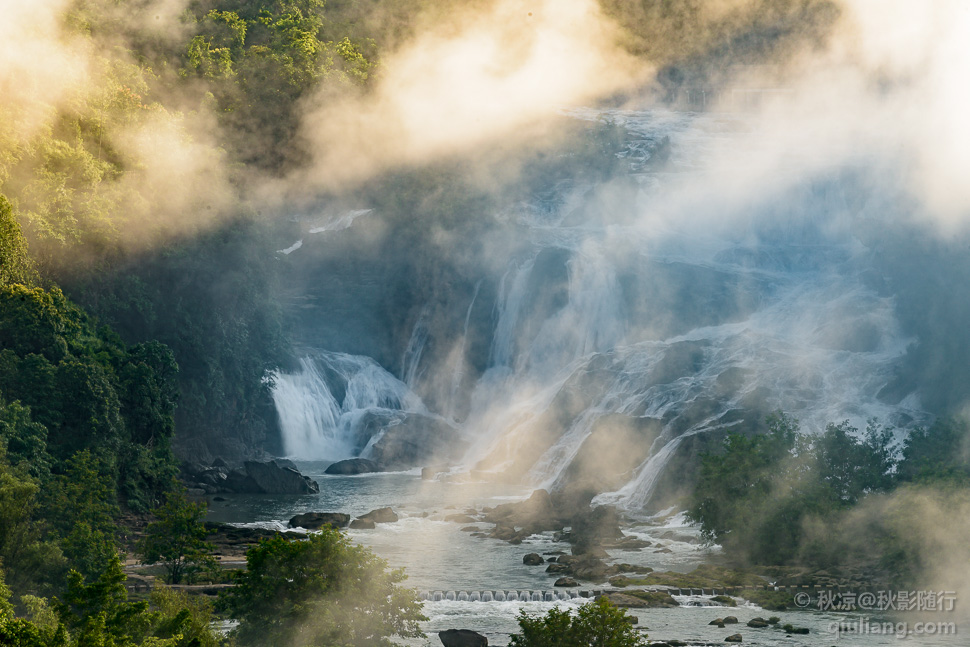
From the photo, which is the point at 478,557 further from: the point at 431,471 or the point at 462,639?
the point at 431,471

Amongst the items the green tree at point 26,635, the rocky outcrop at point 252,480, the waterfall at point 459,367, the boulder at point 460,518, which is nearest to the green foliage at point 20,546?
the green tree at point 26,635

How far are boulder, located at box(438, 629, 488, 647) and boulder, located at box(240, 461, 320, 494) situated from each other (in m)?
34.0

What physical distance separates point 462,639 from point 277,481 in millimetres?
35572

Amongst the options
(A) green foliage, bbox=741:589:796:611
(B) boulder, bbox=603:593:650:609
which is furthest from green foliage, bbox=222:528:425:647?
(A) green foliage, bbox=741:589:796:611

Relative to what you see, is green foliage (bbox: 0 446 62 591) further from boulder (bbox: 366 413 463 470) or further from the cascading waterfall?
boulder (bbox: 366 413 463 470)

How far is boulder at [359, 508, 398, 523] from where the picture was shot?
5166 cm

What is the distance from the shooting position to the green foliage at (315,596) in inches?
918

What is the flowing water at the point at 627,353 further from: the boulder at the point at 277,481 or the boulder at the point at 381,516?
the boulder at the point at 277,481

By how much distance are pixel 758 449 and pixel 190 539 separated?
2341cm

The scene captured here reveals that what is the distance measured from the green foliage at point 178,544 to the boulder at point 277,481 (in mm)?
27816

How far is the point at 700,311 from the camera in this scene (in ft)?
279

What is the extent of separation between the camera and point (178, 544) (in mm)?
34656

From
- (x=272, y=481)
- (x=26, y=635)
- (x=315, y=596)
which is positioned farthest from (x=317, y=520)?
(x=26, y=635)

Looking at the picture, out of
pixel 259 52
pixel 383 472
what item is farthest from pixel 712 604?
pixel 259 52
